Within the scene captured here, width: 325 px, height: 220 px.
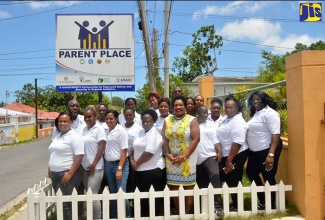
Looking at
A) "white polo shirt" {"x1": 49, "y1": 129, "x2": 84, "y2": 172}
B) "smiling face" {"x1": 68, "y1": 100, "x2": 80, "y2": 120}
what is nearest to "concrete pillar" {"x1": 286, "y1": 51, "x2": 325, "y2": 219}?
"white polo shirt" {"x1": 49, "y1": 129, "x2": 84, "y2": 172}

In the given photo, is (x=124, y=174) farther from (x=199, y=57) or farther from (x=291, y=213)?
(x=199, y=57)

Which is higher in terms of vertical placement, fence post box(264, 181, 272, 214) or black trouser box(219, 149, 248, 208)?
black trouser box(219, 149, 248, 208)

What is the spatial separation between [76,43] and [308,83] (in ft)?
16.2

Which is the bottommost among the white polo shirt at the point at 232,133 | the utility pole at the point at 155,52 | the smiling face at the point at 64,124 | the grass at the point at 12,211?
the grass at the point at 12,211

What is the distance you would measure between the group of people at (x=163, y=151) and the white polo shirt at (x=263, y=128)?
0.01 meters

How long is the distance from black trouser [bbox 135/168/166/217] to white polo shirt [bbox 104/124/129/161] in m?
0.40

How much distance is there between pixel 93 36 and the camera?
740cm

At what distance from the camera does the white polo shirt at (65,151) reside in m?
4.25

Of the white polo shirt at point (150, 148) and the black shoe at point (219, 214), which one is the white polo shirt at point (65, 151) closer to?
the white polo shirt at point (150, 148)

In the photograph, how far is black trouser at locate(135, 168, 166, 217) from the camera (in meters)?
4.54

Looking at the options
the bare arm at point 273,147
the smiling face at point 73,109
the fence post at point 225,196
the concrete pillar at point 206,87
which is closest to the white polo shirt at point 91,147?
the smiling face at point 73,109

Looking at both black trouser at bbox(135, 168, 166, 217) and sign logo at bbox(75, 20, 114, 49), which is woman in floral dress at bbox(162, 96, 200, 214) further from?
sign logo at bbox(75, 20, 114, 49)

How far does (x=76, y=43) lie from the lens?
741 cm

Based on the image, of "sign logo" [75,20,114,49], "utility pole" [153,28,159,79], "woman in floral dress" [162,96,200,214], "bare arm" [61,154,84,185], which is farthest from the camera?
"utility pole" [153,28,159,79]
